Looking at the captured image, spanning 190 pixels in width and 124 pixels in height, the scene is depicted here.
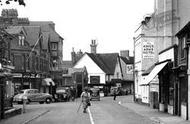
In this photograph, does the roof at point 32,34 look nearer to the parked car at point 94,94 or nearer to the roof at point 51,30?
the parked car at point 94,94

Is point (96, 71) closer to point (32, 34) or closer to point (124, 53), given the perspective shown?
point (124, 53)

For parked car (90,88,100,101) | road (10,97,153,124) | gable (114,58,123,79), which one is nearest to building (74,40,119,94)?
gable (114,58,123,79)

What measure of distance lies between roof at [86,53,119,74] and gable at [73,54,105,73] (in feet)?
2.78

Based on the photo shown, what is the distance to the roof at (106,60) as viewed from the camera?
101400mm

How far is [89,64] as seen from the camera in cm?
10019

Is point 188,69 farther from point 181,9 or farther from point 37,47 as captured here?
point 37,47

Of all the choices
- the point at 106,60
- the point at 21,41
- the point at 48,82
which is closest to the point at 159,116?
the point at 21,41

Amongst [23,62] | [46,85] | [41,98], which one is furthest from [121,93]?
[41,98]

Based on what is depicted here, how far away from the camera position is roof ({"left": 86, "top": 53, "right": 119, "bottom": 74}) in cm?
10140

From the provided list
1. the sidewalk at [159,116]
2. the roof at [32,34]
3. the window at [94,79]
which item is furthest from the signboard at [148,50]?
the window at [94,79]

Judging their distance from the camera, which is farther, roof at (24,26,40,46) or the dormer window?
roof at (24,26,40,46)

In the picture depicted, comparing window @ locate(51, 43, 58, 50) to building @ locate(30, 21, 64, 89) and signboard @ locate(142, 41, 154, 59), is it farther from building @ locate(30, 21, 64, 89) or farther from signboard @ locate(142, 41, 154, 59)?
signboard @ locate(142, 41, 154, 59)

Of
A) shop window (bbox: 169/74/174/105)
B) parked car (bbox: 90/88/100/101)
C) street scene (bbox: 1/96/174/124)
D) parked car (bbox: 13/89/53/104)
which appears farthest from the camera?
parked car (bbox: 90/88/100/101)

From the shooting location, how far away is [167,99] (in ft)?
109
